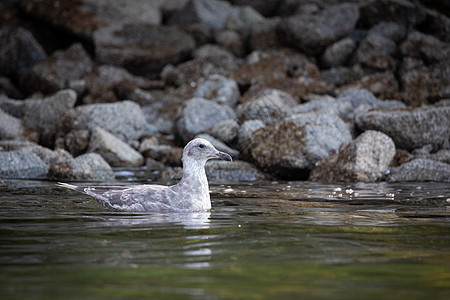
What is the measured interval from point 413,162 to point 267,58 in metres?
10.0

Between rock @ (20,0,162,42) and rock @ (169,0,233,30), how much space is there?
96cm

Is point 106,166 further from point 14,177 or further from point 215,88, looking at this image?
point 215,88

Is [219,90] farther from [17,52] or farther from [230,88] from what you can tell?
[17,52]

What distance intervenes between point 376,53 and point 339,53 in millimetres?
1529

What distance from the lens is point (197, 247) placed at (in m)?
4.98

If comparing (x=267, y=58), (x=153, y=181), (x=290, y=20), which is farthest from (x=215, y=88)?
(x=153, y=181)

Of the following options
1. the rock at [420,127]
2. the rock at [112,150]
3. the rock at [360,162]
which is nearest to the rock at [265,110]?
the rock at [420,127]

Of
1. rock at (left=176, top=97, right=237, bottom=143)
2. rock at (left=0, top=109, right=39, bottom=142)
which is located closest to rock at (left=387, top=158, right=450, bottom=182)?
rock at (left=176, top=97, right=237, bottom=143)

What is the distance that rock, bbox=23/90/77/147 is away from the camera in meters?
17.7

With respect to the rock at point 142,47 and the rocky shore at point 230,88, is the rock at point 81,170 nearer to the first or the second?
the rocky shore at point 230,88

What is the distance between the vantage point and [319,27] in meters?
21.8

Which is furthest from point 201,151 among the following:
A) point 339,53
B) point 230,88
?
point 339,53

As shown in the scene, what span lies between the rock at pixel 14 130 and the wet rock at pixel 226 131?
16.7 ft

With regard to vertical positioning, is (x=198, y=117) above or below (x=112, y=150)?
above
